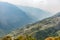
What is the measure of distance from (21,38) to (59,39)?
1059cm

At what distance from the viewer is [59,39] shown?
5569 centimetres

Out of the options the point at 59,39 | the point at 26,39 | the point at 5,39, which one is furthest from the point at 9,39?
the point at 59,39

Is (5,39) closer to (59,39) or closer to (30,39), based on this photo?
(30,39)

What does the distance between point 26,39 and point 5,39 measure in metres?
6.09

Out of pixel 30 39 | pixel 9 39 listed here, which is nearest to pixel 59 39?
pixel 30 39

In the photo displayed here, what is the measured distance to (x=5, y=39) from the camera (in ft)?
184

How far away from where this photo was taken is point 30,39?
57.9 m

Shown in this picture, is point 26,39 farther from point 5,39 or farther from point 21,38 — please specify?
point 5,39

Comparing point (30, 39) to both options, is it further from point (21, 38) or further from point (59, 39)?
point (59, 39)

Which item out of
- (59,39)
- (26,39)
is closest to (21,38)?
A: (26,39)

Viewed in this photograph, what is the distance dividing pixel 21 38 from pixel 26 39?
1.87 meters

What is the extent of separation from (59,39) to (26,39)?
370 inches

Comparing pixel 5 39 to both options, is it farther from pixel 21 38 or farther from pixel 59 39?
pixel 59 39

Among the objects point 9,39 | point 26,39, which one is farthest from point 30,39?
point 9,39
